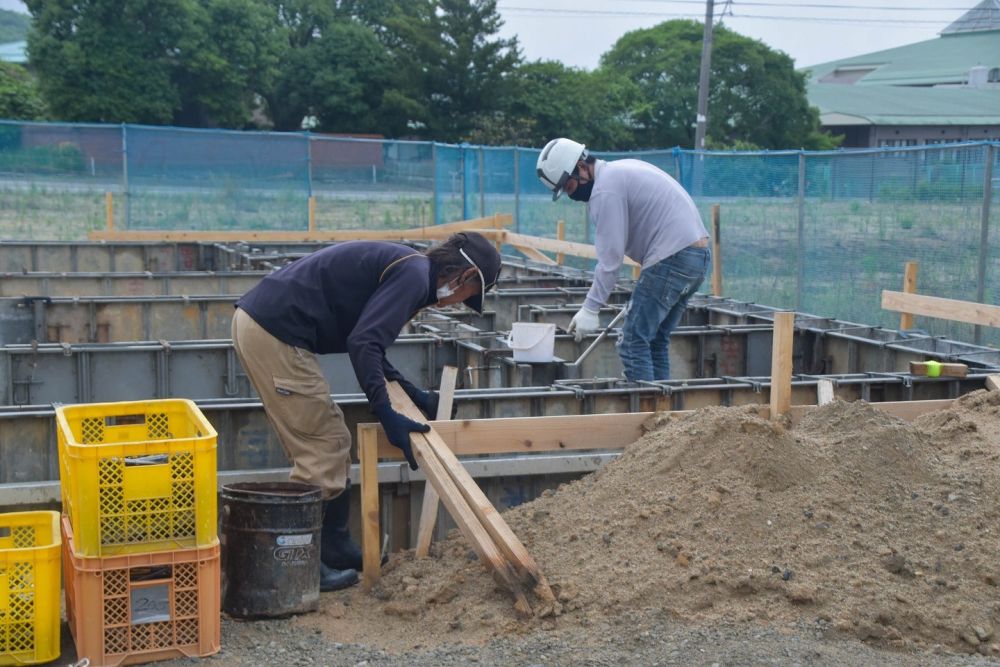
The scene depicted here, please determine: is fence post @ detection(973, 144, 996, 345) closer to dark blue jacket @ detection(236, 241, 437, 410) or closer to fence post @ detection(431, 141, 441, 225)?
dark blue jacket @ detection(236, 241, 437, 410)

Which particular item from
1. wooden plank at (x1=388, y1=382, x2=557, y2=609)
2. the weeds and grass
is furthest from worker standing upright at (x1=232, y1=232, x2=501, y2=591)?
the weeds and grass

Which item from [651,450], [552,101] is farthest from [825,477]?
[552,101]

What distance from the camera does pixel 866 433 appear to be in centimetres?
606

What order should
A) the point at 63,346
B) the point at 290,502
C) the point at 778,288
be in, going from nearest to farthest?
the point at 290,502 < the point at 63,346 < the point at 778,288

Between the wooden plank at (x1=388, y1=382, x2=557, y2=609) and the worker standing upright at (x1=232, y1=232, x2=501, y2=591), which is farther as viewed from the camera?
the worker standing upright at (x1=232, y1=232, x2=501, y2=591)

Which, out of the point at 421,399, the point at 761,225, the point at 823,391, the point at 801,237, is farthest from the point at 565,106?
the point at 421,399

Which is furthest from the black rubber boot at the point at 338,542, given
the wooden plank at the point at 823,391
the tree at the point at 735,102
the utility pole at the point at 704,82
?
the tree at the point at 735,102

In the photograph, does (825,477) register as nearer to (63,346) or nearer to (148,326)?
(63,346)

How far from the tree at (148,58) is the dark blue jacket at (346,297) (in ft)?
150

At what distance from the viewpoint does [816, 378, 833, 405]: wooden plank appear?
756 centimetres

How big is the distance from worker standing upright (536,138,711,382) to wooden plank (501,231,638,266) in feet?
17.0

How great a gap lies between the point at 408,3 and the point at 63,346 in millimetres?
58262

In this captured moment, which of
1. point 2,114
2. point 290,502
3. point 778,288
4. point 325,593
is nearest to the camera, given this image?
point 290,502

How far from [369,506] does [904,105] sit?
6174 cm
